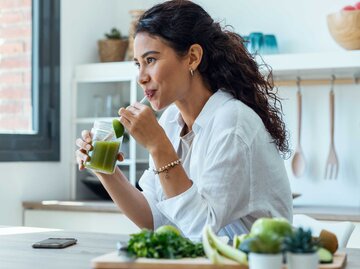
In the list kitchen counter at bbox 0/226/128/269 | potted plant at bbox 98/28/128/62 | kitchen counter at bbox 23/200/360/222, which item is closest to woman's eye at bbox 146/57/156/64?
kitchen counter at bbox 0/226/128/269

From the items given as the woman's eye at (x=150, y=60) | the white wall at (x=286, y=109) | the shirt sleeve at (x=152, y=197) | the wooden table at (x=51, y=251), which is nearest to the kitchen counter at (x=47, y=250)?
the wooden table at (x=51, y=251)

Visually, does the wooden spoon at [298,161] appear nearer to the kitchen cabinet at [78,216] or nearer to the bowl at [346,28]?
the bowl at [346,28]

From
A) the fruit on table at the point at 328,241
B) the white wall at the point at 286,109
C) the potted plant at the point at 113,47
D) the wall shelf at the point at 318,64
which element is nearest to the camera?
the fruit on table at the point at 328,241

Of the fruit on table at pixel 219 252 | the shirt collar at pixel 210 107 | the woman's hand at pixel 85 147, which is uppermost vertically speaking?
the shirt collar at pixel 210 107

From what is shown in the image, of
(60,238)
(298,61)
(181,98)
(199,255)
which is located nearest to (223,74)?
(181,98)

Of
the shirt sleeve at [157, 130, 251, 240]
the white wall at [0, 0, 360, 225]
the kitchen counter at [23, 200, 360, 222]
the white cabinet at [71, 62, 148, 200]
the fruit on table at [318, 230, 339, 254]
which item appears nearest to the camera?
the fruit on table at [318, 230, 339, 254]

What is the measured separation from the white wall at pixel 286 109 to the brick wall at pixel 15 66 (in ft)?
0.68

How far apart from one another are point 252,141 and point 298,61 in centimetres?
181

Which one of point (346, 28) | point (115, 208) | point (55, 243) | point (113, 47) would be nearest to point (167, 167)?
point (55, 243)

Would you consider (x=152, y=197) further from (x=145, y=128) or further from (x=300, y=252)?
(x=300, y=252)

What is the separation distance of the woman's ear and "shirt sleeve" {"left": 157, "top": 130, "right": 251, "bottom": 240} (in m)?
0.27

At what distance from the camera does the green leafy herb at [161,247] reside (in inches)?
56.3

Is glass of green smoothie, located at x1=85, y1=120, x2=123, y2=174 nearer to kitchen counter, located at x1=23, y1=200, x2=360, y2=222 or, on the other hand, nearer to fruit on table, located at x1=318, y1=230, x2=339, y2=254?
fruit on table, located at x1=318, y1=230, x2=339, y2=254

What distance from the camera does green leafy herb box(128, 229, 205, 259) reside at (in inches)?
56.3
